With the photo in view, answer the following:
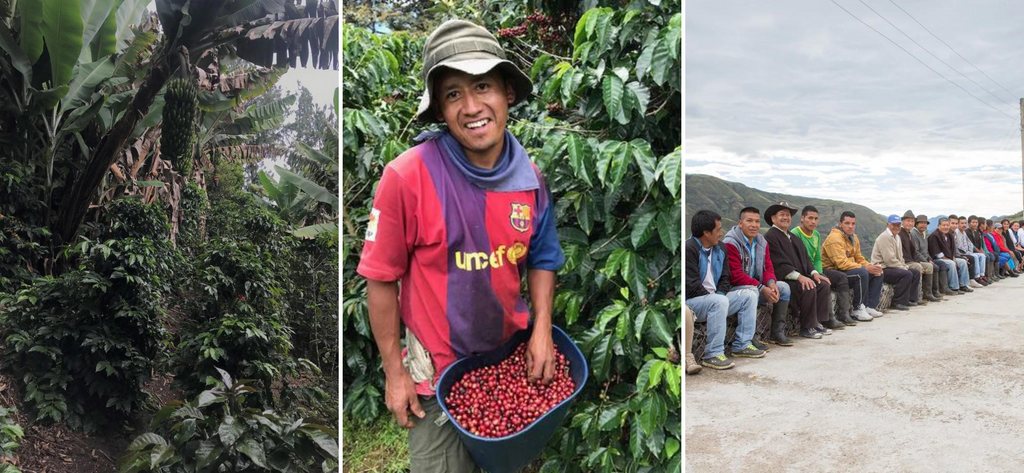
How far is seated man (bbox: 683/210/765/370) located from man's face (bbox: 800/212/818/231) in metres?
0.94

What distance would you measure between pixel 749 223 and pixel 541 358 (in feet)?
7.04

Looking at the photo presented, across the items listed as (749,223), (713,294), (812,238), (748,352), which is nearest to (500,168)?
(713,294)

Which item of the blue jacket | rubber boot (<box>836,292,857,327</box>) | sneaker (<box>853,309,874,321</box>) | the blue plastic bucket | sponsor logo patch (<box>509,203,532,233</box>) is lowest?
sneaker (<box>853,309,874,321</box>)

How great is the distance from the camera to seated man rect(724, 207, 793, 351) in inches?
132

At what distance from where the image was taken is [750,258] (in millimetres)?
3455

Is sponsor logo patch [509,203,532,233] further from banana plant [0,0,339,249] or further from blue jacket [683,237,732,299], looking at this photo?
blue jacket [683,237,732,299]

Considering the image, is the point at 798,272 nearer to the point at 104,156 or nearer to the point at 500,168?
the point at 500,168

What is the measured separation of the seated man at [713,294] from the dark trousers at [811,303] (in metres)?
0.73

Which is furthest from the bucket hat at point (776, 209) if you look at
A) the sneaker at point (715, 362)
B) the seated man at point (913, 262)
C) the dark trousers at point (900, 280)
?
the seated man at point (913, 262)

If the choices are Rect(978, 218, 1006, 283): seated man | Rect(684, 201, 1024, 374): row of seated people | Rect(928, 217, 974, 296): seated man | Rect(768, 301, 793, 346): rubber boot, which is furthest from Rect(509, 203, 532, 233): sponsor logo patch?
Rect(978, 218, 1006, 283): seated man

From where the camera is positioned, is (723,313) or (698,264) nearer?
(698,264)

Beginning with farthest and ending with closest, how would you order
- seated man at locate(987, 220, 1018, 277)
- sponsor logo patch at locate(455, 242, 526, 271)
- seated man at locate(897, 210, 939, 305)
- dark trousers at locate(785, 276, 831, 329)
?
seated man at locate(987, 220, 1018, 277) < seated man at locate(897, 210, 939, 305) < dark trousers at locate(785, 276, 831, 329) < sponsor logo patch at locate(455, 242, 526, 271)

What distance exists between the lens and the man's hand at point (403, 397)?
5.05ft

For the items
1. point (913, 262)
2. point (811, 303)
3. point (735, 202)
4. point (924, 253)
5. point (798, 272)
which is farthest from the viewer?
point (924, 253)
